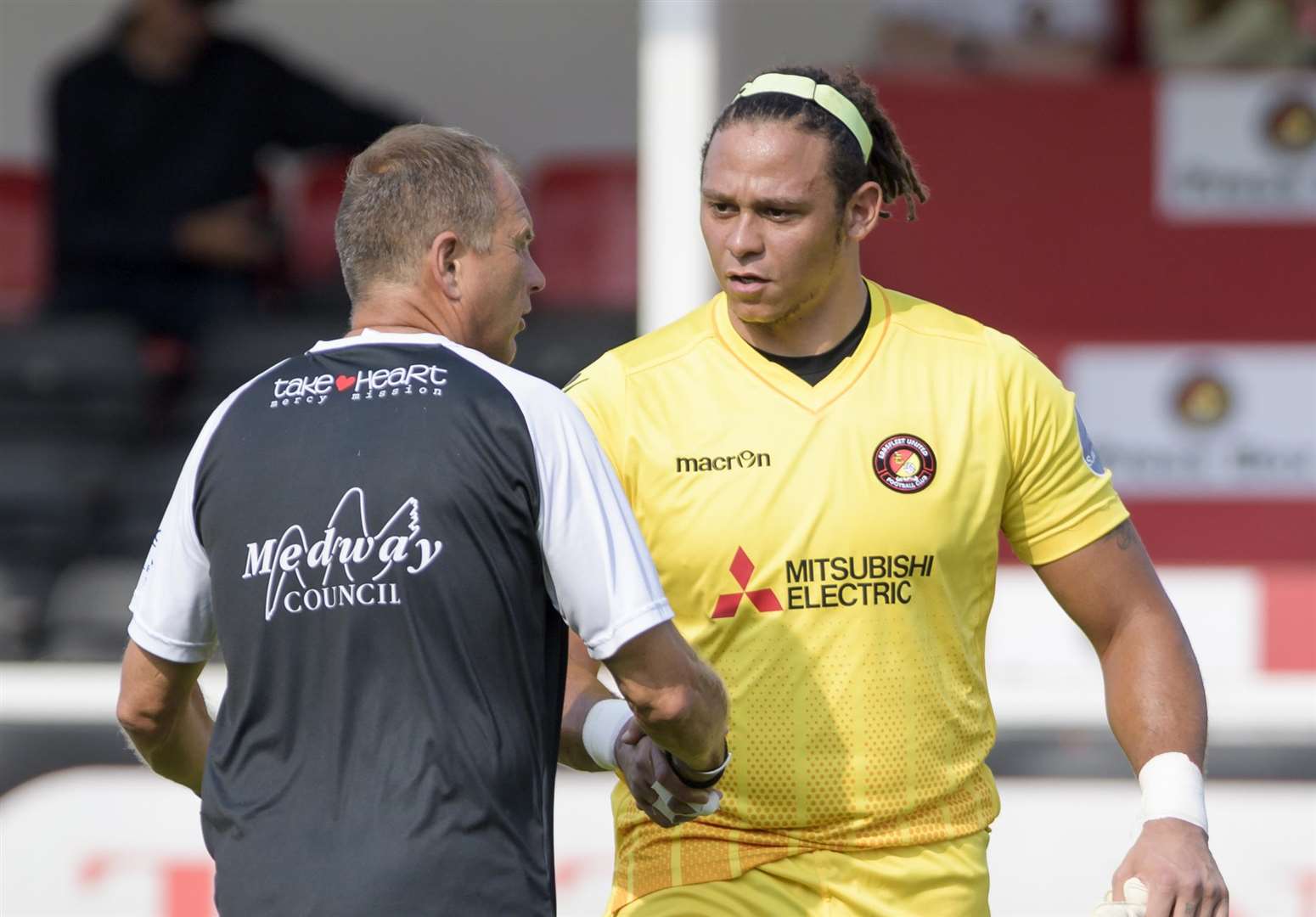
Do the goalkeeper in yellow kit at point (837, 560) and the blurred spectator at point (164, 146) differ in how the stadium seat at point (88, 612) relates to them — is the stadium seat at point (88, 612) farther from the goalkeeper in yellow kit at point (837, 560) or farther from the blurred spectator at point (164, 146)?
the goalkeeper in yellow kit at point (837, 560)

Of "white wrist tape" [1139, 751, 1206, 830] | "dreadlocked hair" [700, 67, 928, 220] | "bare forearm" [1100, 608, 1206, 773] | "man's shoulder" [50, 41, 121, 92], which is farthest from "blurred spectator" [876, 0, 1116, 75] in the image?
"white wrist tape" [1139, 751, 1206, 830]

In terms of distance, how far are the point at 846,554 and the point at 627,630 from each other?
0.61 meters

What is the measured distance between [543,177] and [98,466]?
228 cm

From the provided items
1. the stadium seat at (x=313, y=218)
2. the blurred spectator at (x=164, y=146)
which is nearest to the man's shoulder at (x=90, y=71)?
the blurred spectator at (x=164, y=146)

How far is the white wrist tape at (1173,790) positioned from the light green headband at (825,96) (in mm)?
1012

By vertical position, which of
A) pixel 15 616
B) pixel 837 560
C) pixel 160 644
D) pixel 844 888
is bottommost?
pixel 844 888

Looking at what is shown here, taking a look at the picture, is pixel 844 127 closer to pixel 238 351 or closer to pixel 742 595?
pixel 742 595

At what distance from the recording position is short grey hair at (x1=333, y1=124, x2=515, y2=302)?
2.59m

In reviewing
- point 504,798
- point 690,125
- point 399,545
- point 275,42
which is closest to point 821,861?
point 504,798

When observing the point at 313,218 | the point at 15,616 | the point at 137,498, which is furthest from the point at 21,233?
the point at 15,616

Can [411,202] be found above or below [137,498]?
above

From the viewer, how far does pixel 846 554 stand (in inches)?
116

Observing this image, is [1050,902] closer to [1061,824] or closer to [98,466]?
[1061,824]

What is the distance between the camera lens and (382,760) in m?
2.40
